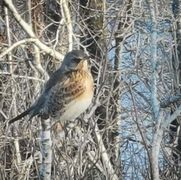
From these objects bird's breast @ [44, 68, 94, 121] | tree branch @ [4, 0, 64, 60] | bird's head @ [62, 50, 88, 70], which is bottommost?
bird's breast @ [44, 68, 94, 121]

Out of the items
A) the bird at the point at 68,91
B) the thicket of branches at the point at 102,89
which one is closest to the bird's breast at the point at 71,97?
the bird at the point at 68,91

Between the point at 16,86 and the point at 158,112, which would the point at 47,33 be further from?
the point at 158,112

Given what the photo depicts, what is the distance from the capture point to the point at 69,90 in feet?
17.9

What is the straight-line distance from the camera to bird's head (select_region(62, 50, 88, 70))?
5387mm

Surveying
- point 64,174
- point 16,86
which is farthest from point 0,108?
point 64,174

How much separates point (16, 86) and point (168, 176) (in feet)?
10.8

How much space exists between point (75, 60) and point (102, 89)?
34cm

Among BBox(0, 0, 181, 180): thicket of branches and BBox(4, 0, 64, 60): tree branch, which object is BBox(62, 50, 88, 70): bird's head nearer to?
BBox(0, 0, 181, 180): thicket of branches

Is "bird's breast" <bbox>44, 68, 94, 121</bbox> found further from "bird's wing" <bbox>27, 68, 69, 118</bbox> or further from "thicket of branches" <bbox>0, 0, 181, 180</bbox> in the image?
"thicket of branches" <bbox>0, 0, 181, 180</bbox>

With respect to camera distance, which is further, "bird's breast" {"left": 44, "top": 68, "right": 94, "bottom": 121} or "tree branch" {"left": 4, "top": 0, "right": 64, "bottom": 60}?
"tree branch" {"left": 4, "top": 0, "right": 64, "bottom": 60}

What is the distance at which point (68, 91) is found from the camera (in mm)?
5461

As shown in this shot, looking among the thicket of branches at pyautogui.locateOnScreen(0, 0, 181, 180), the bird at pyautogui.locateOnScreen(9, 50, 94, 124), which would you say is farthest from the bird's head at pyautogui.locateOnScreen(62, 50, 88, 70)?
the thicket of branches at pyautogui.locateOnScreen(0, 0, 181, 180)

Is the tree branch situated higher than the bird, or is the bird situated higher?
the tree branch

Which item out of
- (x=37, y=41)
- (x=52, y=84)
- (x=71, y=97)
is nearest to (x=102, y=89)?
(x=71, y=97)
